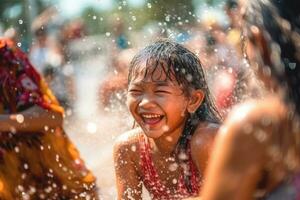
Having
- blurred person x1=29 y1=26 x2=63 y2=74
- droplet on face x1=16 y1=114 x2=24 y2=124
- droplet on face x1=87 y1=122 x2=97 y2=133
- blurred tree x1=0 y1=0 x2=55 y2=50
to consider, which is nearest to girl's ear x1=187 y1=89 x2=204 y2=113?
droplet on face x1=16 y1=114 x2=24 y2=124

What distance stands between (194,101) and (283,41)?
170 cm

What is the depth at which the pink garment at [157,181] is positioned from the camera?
344 cm

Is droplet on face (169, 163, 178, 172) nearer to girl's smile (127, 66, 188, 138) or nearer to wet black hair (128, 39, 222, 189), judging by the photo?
wet black hair (128, 39, 222, 189)

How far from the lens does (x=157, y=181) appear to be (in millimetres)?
3566

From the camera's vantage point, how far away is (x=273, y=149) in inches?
71.5

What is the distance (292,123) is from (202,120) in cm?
179

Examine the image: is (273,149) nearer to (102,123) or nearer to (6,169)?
(6,169)

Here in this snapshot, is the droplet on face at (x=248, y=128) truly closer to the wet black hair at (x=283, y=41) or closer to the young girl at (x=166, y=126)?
the wet black hair at (x=283, y=41)

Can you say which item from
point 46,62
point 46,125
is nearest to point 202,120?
point 46,125

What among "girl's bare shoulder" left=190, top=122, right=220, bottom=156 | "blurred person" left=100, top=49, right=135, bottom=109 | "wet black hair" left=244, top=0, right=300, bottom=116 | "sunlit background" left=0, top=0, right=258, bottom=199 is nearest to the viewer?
"wet black hair" left=244, top=0, right=300, bottom=116

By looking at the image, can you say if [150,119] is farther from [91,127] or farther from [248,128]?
[91,127]

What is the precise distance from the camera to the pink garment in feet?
11.3

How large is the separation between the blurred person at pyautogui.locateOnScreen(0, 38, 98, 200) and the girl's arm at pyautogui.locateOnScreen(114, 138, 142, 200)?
33 cm

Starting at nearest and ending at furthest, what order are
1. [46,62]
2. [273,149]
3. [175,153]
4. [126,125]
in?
[273,149], [175,153], [126,125], [46,62]
